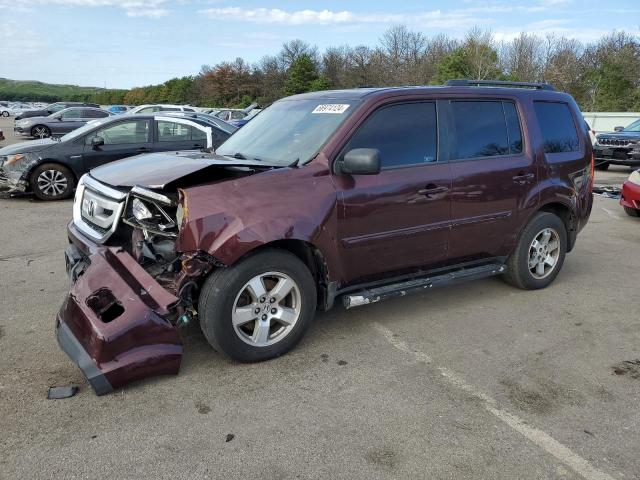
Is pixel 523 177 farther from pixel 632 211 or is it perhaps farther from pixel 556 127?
pixel 632 211

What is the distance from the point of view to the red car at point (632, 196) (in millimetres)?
8859

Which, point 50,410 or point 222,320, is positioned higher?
point 222,320

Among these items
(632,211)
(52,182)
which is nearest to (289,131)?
(52,182)

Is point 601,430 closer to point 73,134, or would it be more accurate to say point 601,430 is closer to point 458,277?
point 458,277

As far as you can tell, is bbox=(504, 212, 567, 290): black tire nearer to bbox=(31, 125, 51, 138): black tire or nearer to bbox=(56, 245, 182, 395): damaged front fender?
bbox=(56, 245, 182, 395): damaged front fender

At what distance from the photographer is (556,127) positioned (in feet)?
17.1

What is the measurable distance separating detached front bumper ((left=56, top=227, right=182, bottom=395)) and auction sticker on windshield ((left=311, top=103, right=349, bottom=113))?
186 centimetres

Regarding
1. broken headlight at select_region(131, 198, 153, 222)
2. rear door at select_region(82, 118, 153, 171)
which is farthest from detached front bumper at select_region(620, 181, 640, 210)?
rear door at select_region(82, 118, 153, 171)

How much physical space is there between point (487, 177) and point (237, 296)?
97.1 inches

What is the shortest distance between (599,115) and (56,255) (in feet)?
82.9

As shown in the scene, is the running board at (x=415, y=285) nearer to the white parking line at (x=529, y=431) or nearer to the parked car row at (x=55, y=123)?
the white parking line at (x=529, y=431)

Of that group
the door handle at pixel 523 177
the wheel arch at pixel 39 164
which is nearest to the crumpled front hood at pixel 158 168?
the door handle at pixel 523 177

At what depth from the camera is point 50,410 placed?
3.02 metres

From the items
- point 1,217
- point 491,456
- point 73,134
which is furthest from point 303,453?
point 73,134
